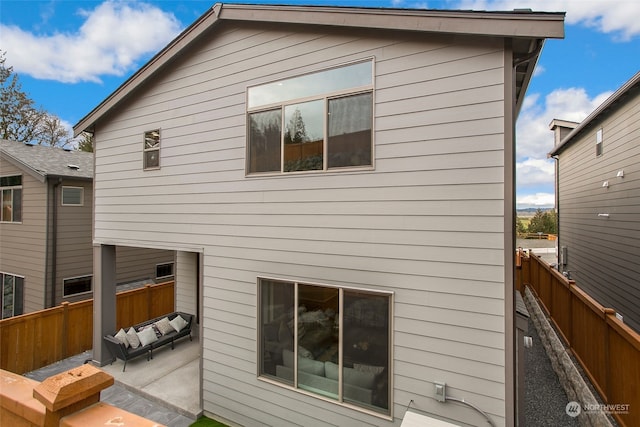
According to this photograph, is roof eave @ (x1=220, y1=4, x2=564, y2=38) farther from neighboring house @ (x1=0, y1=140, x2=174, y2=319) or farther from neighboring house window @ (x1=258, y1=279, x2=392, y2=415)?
neighboring house @ (x1=0, y1=140, x2=174, y2=319)

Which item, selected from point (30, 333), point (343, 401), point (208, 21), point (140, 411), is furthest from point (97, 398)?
point (30, 333)

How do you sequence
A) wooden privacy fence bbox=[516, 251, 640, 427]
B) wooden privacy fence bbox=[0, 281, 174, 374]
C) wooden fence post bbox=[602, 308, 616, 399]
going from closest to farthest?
1. wooden privacy fence bbox=[516, 251, 640, 427]
2. wooden fence post bbox=[602, 308, 616, 399]
3. wooden privacy fence bbox=[0, 281, 174, 374]

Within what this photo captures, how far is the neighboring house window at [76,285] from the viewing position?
36.9ft

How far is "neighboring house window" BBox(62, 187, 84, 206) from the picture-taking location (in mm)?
11438

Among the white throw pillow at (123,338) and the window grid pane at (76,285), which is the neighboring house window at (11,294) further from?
the white throw pillow at (123,338)

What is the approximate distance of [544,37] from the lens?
3.30 m

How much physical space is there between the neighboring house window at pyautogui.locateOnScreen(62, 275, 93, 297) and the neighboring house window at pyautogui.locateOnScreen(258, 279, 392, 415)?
32.7 ft

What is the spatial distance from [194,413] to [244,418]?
972 mm

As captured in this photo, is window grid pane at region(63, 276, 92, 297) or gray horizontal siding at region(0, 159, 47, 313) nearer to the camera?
gray horizontal siding at region(0, 159, 47, 313)

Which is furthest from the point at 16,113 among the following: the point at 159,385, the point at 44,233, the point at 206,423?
the point at 206,423

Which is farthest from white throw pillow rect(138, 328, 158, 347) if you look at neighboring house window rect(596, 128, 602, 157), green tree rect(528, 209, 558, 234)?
green tree rect(528, 209, 558, 234)

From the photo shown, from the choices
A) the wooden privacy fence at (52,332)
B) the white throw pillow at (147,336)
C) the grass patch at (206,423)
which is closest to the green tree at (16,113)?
the wooden privacy fence at (52,332)

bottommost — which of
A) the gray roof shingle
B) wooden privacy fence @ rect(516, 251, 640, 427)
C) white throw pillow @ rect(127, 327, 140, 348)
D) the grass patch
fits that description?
the grass patch

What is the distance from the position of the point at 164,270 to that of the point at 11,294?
5.08m
